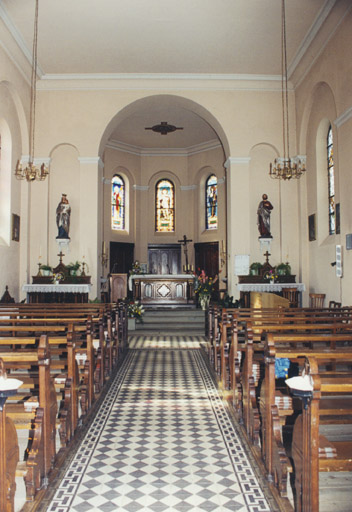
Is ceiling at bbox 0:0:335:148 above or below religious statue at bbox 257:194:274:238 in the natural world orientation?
above

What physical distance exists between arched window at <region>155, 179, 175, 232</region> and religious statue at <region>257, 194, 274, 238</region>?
7992mm

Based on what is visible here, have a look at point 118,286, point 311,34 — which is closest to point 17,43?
point 311,34

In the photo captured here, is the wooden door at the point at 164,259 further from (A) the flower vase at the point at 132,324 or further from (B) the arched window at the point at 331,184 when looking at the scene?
(B) the arched window at the point at 331,184

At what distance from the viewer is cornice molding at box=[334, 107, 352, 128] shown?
31.9ft

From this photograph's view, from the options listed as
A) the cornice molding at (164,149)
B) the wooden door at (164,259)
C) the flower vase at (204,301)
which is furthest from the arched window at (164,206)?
the flower vase at (204,301)

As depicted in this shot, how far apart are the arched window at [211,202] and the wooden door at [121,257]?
3.54 meters

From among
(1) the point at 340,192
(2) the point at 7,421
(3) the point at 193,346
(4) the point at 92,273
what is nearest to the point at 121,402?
(2) the point at 7,421

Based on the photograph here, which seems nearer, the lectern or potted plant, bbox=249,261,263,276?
potted plant, bbox=249,261,263,276

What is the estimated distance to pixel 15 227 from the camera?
1261 centimetres

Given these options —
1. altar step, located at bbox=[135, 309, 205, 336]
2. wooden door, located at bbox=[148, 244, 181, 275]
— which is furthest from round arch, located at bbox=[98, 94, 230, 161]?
wooden door, located at bbox=[148, 244, 181, 275]

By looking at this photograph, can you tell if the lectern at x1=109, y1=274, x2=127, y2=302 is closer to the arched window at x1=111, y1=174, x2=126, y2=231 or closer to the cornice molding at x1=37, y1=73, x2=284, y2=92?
the arched window at x1=111, y1=174, x2=126, y2=231

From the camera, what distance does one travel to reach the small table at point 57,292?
12.6 m

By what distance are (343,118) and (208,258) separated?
10.5m

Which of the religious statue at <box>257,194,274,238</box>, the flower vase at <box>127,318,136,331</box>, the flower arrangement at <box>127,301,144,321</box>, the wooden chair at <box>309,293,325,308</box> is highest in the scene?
the religious statue at <box>257,194,274,238</box>
